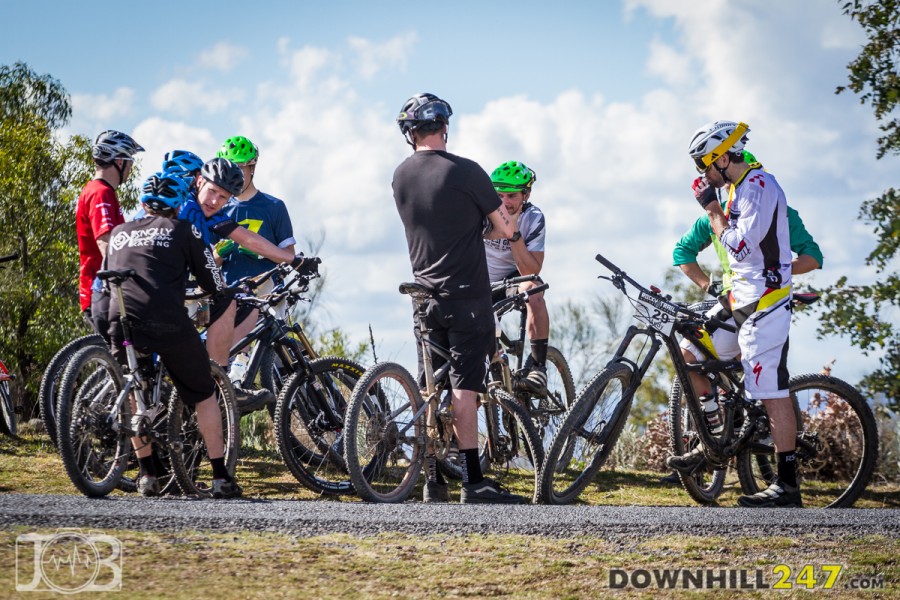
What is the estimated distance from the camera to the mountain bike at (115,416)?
7.56 meters

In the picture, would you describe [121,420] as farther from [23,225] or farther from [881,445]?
[23,225]

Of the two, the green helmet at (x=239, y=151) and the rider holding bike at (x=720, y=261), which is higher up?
the green helmet at (x=239, y=151)

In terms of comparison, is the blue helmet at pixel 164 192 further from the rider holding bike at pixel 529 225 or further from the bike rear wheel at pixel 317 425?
the rider holding bike at pixel 529 225

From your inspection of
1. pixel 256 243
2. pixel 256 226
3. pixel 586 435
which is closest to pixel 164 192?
pixel 256 243

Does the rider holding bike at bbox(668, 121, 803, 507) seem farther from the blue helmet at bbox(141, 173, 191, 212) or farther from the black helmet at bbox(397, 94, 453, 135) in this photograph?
the blue helmet at bbox(141, 173, 191, 212)

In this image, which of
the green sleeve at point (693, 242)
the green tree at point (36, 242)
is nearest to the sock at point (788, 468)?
the green sleeve at point (693, 242)

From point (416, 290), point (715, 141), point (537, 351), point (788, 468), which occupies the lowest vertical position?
point (788, 468)

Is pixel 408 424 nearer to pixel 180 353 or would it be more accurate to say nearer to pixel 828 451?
pixel 180 353

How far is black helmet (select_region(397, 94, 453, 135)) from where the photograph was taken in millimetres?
7766

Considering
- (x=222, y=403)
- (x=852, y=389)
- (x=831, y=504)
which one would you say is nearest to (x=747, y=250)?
(x=852, y=389)

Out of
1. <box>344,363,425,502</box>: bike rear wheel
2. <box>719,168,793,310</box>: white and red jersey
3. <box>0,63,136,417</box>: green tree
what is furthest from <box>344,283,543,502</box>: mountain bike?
<box>0,63,136,417</box>: green tree

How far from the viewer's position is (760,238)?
8.06m

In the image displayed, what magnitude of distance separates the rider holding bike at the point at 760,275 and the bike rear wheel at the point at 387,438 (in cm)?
229

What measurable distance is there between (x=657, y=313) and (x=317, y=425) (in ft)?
8.54
